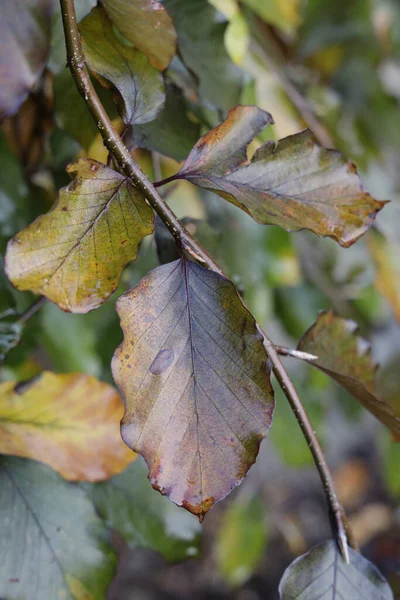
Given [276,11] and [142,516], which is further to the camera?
[276,11]

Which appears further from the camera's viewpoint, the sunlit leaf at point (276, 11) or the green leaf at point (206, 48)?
the sunlit leaf at point (276, 11)

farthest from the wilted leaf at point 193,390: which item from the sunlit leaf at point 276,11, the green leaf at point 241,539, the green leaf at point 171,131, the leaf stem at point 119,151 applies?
the green leaf at point 241,539

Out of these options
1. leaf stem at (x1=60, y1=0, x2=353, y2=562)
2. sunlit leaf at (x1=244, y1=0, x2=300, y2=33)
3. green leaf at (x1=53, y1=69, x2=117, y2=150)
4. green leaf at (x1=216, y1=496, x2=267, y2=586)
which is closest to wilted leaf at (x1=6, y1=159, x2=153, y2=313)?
leaf stem at (x1=60, y1=0, x2=353, y2=562)

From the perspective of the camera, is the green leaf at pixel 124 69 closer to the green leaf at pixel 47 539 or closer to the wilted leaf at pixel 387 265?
the green leaf at pixel 47 539

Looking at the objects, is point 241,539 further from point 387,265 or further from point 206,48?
point 206,48

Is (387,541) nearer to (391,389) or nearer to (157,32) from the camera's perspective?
(391,389)

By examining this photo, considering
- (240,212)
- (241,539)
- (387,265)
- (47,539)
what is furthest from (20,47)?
(241,539)
